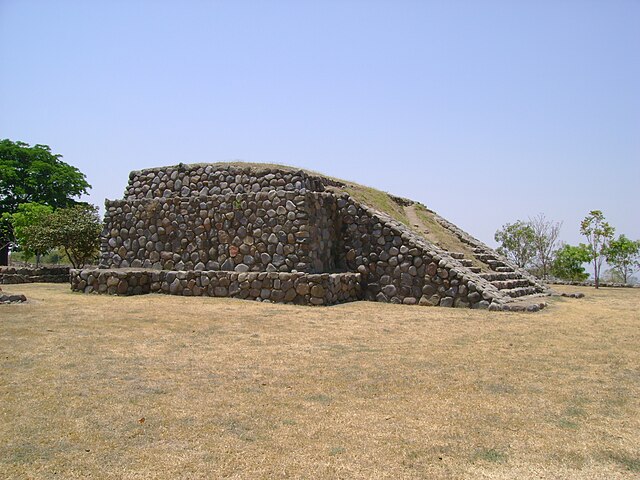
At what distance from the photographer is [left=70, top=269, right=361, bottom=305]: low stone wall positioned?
1174cm

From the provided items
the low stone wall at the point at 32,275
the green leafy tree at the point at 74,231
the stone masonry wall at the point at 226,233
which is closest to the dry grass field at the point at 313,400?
the stone masonry wall at the point at 226,233

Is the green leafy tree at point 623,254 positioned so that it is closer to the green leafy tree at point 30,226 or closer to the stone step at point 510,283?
the stone step at point 510,283

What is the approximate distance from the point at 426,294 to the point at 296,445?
350 inches

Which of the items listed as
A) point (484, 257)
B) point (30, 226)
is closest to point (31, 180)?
point (30, 226)

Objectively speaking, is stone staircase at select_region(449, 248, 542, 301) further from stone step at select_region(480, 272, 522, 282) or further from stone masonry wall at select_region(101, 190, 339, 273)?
stone masonry wall at select_region(101, 190, 339, 273)

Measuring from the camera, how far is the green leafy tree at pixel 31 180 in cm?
3112

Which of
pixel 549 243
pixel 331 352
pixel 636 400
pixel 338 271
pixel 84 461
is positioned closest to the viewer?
pixel 84 461

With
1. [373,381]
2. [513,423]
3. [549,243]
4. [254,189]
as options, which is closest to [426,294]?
[254,189]

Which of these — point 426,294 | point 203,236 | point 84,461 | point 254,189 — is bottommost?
point 84,461

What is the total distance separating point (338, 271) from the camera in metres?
13.6

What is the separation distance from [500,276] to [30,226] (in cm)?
1837

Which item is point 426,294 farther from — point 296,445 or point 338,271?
point 296,445

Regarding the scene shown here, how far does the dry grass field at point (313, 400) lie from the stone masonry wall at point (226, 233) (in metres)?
4.30

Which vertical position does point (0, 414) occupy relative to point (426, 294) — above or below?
below
